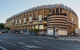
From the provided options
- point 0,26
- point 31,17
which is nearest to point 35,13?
point 31,17

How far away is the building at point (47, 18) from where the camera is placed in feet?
253

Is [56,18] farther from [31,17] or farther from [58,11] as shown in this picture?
[31,17]

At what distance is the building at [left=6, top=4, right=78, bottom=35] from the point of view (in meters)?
77.1

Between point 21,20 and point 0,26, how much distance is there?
3206 cm

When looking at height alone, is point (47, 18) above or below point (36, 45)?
above

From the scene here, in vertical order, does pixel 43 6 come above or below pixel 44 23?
above

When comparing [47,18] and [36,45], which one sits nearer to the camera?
[36,45]

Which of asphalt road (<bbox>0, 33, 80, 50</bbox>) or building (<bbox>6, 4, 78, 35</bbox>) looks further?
building (<bbox>6, 4, 78, 35</bbox>)

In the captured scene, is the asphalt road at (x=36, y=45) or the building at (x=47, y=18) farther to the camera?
the building at (x=47, y=18)

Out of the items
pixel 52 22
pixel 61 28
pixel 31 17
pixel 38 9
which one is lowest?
pixel 61 28

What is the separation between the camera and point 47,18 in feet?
282

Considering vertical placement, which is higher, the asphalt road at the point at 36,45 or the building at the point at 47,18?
the building at the point at 47,18

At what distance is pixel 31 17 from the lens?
4232 inches

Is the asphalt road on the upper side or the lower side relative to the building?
lower
